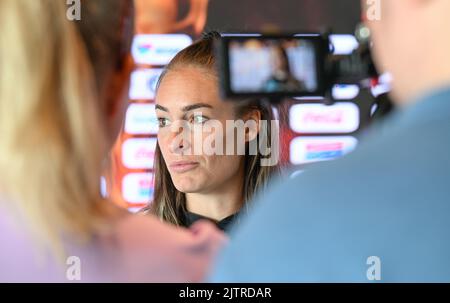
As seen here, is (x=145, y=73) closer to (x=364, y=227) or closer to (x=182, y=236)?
(x=182, y=236)

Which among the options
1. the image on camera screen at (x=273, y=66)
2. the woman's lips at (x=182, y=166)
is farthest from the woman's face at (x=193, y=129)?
the image on camera screen at (x=273, y=66)

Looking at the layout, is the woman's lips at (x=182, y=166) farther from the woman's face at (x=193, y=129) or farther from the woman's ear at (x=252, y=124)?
the woman's ear at (x=252, y=124)

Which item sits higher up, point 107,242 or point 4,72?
point 4,72

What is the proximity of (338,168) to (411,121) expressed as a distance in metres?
0.06

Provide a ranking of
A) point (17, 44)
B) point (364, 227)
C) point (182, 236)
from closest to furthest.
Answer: point (364, 227) < point (17, 44) < point (182, 236)

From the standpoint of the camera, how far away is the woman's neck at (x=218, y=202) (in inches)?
63.8

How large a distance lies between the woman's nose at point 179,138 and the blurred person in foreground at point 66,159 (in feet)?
2.70

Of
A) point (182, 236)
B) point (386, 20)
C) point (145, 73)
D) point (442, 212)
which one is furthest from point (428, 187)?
point (145, 73)

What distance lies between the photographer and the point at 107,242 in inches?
30.2

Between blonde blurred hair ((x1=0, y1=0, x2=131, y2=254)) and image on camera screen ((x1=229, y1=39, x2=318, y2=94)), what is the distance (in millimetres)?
146

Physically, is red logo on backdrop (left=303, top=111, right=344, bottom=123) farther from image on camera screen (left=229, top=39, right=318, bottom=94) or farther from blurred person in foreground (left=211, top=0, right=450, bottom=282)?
blurred person in foreground (left=211, top=0, right=450, bottom=282)

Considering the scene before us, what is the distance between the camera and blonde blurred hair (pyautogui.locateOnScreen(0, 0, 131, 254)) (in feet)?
2.31

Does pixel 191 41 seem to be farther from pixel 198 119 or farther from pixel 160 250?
pixel 160 250

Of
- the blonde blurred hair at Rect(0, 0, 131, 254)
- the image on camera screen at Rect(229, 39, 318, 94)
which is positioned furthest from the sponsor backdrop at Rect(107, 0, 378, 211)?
the blonde blurred hair at Rect(0, 0, 131, 254)
